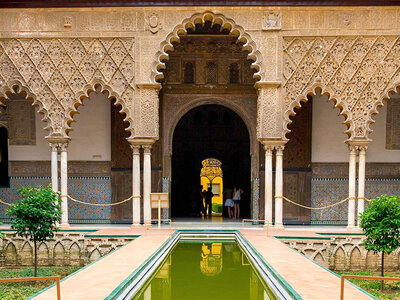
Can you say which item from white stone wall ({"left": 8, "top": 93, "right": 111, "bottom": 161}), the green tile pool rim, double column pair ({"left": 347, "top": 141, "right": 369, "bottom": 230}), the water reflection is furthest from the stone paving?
white stone wall ({"left": 8, "top": 93, "right": 111, "bottom": 161})

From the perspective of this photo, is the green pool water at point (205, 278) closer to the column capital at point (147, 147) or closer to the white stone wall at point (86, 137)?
the column capital at point (147, 147)

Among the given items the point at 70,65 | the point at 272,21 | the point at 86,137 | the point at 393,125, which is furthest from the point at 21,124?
the point at 393,125

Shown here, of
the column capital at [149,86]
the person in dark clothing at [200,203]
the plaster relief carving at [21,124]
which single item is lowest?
the person in dark clothing at [200,203]

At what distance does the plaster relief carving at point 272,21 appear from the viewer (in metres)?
8.65

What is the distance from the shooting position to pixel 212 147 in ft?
41.0

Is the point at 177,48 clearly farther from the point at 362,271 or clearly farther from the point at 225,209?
the point at 362,271

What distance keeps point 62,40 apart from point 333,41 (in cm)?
576

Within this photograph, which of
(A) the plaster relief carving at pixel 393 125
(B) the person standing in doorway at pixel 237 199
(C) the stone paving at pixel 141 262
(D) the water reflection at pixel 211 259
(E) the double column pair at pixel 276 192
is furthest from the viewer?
(B) the person standing in doorway at pixel 237 199

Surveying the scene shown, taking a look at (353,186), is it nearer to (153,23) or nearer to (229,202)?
(229,202)

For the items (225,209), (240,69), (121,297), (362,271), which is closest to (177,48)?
(240,69)

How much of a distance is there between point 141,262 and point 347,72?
19.5ft

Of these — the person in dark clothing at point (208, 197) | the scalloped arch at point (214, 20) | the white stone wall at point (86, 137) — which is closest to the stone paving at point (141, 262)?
the scalloped arch at point (214, 20)

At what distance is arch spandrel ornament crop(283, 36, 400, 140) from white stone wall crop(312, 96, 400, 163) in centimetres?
193

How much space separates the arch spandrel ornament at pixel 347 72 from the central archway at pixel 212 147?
3705mm
